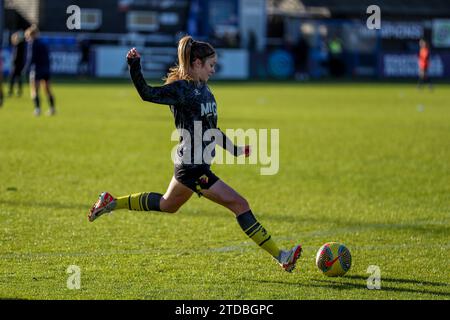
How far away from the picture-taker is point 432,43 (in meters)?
58.5

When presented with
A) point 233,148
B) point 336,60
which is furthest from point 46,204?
point 336,60

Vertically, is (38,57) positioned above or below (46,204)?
above

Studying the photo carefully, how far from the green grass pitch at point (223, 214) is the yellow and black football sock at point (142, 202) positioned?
1.44 feet

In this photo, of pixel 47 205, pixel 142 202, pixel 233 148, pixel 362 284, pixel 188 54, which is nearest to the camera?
pixel 362 284

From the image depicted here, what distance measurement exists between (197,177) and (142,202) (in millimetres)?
851

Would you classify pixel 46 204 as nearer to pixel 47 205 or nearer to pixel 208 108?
pixel 47 205

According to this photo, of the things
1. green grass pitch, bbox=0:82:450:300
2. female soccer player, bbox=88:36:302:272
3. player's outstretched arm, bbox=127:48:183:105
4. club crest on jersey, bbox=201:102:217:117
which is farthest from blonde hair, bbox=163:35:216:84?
green grass pitch, bbox=0:82:450:300

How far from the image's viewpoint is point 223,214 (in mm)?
10672

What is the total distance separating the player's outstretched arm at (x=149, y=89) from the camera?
7.18 m

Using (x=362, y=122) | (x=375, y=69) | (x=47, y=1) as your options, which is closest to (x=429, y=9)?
(x=375, y=69)

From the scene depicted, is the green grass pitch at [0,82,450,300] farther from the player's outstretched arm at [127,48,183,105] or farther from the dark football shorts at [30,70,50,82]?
the player's outstretched arm at [127,48,183,105]

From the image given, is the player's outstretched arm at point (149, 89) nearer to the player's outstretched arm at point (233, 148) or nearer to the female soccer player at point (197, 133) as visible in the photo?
the female soccer player at point (197, 133)

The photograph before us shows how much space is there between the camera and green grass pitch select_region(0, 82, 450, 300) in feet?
23.4
